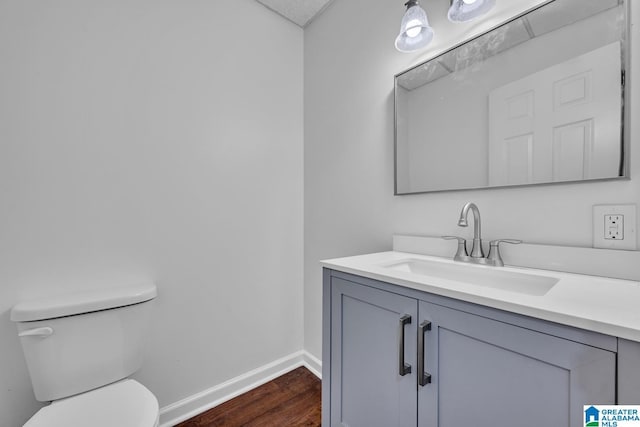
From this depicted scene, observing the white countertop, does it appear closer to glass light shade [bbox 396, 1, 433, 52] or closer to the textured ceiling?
glass light shade [bbox 396, 1, 433, 52]

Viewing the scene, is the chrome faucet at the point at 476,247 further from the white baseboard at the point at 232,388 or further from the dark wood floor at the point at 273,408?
the white baseboard at the point at 232,388

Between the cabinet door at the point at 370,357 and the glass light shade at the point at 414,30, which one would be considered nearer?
the cabinet door at the point at 370,357

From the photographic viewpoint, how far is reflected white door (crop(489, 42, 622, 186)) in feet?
2.65

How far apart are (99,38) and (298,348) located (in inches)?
82.7

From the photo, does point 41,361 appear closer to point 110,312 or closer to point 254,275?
point 110,312

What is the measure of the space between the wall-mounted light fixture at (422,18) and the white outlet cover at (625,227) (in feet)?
2.71

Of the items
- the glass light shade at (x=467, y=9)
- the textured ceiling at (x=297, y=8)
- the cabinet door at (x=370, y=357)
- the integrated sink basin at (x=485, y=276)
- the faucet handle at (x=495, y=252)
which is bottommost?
the cabinet door at (x=370, y=357)

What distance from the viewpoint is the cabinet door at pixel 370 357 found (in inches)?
32.3

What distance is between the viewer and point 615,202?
0.81m

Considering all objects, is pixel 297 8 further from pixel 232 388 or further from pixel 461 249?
pixel 232 388

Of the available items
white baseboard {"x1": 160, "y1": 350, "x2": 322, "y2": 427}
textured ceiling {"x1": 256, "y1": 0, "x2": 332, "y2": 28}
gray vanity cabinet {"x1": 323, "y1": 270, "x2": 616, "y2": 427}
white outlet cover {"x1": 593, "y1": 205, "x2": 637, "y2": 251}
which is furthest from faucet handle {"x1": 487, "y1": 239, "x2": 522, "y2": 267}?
textured ceiling {"x1": 256, "y1": 0, "x2": 332, "y2": 28}

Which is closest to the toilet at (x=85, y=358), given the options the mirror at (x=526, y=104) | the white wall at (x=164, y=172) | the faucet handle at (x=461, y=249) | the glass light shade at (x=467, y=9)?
the white wall at (x=164, y=172)

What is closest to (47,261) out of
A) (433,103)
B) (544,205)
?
(433,103)

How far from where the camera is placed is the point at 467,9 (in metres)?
1.05
